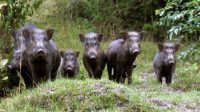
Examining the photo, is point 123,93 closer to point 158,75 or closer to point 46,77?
point 46,77

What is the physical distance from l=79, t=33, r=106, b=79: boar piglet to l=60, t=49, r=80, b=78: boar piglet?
48cm

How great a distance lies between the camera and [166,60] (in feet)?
39.1

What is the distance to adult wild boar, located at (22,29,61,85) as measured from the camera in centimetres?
973

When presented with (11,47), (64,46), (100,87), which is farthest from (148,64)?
(100,87)

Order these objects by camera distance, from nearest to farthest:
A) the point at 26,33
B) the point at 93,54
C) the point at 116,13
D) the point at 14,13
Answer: the point at 26,33 < the point at 14,13 < the point at 93,54 < the point at 116,13

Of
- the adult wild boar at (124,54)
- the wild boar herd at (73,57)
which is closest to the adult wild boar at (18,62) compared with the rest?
the wild boar herd at (73,57)

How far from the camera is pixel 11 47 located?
10.8 m

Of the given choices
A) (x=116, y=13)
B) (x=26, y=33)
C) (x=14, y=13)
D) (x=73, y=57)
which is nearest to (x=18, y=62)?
(x=26, y=33)

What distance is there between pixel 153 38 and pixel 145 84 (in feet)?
26.2

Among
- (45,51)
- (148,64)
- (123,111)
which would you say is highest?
(45,51)

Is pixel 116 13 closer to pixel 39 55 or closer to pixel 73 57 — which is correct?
pixel 73 57

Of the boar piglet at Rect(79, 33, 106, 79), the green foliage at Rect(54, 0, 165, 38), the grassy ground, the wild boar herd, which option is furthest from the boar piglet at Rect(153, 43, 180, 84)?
the green foliage at Rect(54, 0, 165, 38)

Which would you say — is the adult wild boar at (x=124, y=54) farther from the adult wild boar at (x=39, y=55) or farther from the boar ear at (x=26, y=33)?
the boar ear at (x=26, y=33)

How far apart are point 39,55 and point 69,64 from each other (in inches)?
84.7
